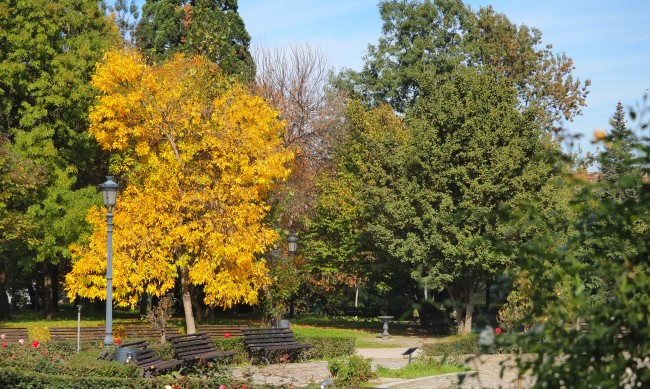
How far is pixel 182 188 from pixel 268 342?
8.18 meters

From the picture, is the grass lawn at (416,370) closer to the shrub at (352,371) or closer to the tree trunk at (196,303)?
the shrub at (352,371)

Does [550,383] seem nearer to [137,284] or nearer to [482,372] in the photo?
[482,372]

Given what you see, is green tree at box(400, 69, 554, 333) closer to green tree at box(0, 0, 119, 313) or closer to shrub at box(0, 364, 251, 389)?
green tree at box(0, 0, 119, 313)

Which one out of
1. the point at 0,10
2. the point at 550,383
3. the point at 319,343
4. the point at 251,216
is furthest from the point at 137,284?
the point at 550,383

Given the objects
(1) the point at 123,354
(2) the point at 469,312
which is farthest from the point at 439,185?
(1) the point at 123,354

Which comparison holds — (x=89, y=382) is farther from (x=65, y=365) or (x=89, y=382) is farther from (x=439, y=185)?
(x=439, y=185)

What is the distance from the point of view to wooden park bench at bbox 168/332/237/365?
1955 cm

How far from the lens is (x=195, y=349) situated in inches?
795

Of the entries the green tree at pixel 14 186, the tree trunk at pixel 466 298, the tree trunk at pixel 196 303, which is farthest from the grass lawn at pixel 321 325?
the green tree at pixel 14 186

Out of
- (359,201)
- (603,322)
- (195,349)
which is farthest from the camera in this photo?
(359,201)

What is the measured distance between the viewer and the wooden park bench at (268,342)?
22141 millimetres

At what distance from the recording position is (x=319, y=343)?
79.5 ft

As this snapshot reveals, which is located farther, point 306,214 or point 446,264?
point 306,214

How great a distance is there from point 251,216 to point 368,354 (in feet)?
19.3
